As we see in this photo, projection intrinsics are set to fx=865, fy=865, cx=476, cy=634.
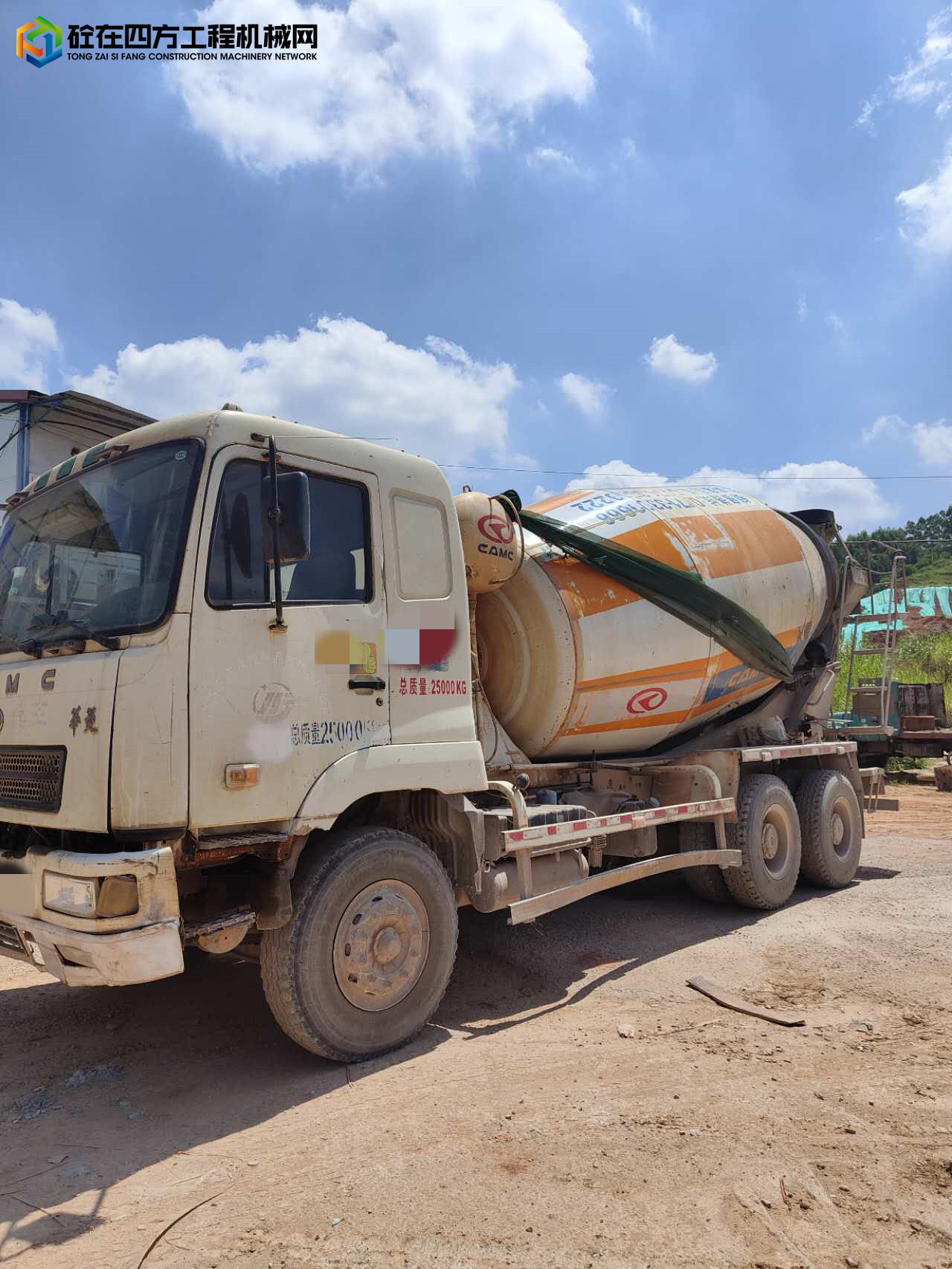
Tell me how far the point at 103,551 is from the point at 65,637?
0.49m

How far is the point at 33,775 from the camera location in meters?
3.89

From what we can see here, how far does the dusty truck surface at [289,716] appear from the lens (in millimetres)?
3621

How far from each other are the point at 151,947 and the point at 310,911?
0.81 metres

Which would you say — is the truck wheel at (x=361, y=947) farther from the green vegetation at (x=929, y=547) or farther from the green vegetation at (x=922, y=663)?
the green vegetation at (x=929, y=547)

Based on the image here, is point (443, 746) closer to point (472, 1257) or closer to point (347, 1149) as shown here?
point (347, 1149)

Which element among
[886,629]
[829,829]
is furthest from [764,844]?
[886,629]

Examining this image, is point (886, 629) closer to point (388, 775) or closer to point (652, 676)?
point (652, 676)

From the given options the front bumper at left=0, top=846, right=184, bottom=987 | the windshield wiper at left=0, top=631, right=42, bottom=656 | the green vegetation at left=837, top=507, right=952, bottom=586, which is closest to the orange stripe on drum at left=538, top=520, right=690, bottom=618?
the windshield wiper at left=0, top=631, right=42, bottom=656

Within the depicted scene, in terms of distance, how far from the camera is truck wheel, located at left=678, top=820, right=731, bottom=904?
7.27m

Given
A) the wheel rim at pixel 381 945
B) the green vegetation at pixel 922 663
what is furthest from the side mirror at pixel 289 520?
the green vegetation at pixel 922 663

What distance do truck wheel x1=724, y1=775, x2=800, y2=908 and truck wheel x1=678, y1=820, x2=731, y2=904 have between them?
0.11 meters

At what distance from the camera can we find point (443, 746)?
4.75 m

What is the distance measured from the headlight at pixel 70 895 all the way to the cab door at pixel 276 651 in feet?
1.53

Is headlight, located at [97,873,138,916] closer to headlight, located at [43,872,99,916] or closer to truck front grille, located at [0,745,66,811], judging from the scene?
headlight, located at [43,872,99,916]
